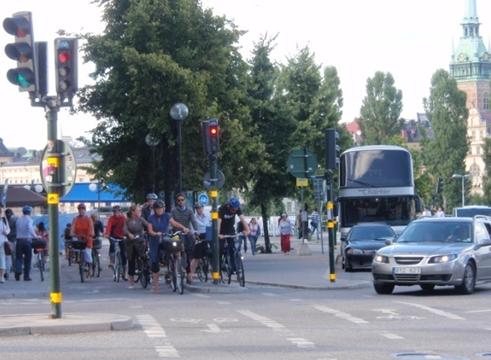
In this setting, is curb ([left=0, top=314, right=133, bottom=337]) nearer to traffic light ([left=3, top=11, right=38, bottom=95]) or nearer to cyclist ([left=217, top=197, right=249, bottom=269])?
traffic light ([left=3, top=11, right=38, bottom=95])

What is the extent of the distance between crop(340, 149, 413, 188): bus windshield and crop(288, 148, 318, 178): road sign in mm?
12469

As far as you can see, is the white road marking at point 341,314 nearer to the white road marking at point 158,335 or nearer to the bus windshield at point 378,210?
the white road marking at point 158,335

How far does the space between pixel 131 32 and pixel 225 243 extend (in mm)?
13964

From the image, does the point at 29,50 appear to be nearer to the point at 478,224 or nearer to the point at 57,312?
the point at 57,312

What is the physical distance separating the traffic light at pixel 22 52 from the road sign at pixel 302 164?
46.0 ft

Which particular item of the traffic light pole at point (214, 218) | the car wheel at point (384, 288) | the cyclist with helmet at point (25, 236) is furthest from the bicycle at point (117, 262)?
the car wheel at point (384, 288)

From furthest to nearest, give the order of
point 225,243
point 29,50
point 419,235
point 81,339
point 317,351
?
point 225,243 → point 419,235 → point 29,50 → point 81,339 → point 317,351

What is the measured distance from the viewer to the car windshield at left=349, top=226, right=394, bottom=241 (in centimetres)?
3954

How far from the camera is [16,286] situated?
2970 cm

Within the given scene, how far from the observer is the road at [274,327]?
1458 cm

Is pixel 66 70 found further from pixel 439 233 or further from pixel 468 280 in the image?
pixel 439 233

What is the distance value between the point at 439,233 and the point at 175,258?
5.18 meters

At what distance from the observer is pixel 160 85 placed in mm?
40500

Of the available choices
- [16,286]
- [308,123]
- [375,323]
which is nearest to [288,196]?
[308,123]
